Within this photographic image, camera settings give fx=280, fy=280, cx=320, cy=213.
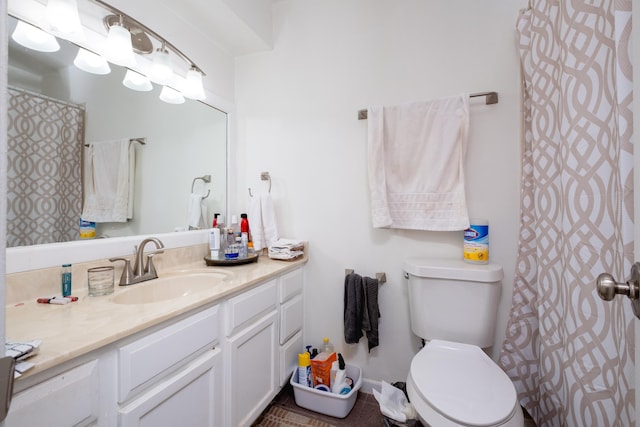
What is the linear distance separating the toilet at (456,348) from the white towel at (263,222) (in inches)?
33.5

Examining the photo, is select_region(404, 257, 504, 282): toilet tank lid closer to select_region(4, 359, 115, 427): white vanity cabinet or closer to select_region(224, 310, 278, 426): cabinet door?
select_region(224, 310, 278, 426): cabinet door

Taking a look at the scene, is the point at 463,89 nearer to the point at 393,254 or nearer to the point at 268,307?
the point at 393,254

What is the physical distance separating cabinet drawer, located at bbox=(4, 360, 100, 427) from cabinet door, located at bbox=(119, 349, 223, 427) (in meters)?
0.11

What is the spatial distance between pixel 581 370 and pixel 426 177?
3.21 feet

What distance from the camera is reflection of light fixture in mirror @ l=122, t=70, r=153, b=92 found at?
1.36m

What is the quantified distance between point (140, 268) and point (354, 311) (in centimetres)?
112

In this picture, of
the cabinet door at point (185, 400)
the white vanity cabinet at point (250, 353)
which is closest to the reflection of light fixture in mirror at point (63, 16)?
the white vanity cabinet at point (250, 353)

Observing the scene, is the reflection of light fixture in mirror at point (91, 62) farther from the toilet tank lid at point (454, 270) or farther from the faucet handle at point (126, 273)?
the toilet tank lid at point (454, 270)

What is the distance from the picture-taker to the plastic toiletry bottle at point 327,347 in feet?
5.65

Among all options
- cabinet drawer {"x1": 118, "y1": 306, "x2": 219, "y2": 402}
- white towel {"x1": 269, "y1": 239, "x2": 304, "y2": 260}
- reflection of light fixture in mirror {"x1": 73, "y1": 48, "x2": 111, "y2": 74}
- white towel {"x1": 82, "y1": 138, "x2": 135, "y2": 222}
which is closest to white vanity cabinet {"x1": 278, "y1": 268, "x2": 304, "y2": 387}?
white towel {"x1": 269, "y1": 239, "x2": 304, "y2": 260}

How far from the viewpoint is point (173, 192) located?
162cm

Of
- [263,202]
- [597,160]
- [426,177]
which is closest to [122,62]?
[263,202]

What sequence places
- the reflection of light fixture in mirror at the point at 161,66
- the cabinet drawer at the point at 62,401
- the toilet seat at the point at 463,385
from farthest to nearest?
the reflection of light fixture in mirror at the point at 161,66
the toilet seat at the point at 463,385
the cabinet drawer at the point at 62,401

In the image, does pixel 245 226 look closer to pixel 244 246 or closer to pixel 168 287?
pixel 244 246
